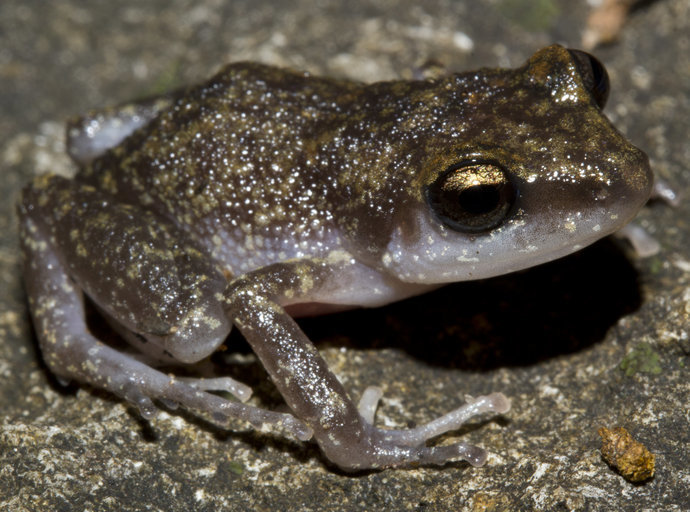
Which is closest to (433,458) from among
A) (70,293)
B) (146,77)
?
(70,293)

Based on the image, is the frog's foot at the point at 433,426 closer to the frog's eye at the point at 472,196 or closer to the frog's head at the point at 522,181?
the frog's head at the point at 522,181

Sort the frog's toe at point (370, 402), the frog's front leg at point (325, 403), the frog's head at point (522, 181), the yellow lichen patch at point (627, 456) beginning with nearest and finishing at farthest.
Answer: the yellow lichen patch at point (627, 456) → the frog's head at point (522, 181) → the frog's front leg at point (325, 403) → the frog's toe at point (370, 402)

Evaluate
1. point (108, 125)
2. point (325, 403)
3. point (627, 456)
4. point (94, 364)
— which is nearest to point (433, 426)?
point (325, 403)

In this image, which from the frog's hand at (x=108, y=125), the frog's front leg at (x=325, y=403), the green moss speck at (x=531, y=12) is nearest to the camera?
the frog's front leg at (x=325, y=403)

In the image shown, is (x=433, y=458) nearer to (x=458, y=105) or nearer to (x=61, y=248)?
(x=458, y=105)

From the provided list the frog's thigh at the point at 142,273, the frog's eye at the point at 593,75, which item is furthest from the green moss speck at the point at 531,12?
the frog's thigh at the point at 142,273

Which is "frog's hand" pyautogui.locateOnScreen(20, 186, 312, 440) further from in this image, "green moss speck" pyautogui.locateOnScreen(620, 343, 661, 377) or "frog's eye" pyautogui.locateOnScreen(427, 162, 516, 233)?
"green moss speck" pyautogui.locateOnScreen(620, 343, 661, 377)

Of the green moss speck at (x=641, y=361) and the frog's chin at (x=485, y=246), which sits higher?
the frog's chin at (x=485, y=246)

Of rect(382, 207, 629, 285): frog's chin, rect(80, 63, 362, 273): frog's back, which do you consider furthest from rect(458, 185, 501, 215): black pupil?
rect(80, 63, 362, 273): frog's back

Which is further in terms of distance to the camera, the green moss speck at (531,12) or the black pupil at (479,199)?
the green moss speck at (531,12)
